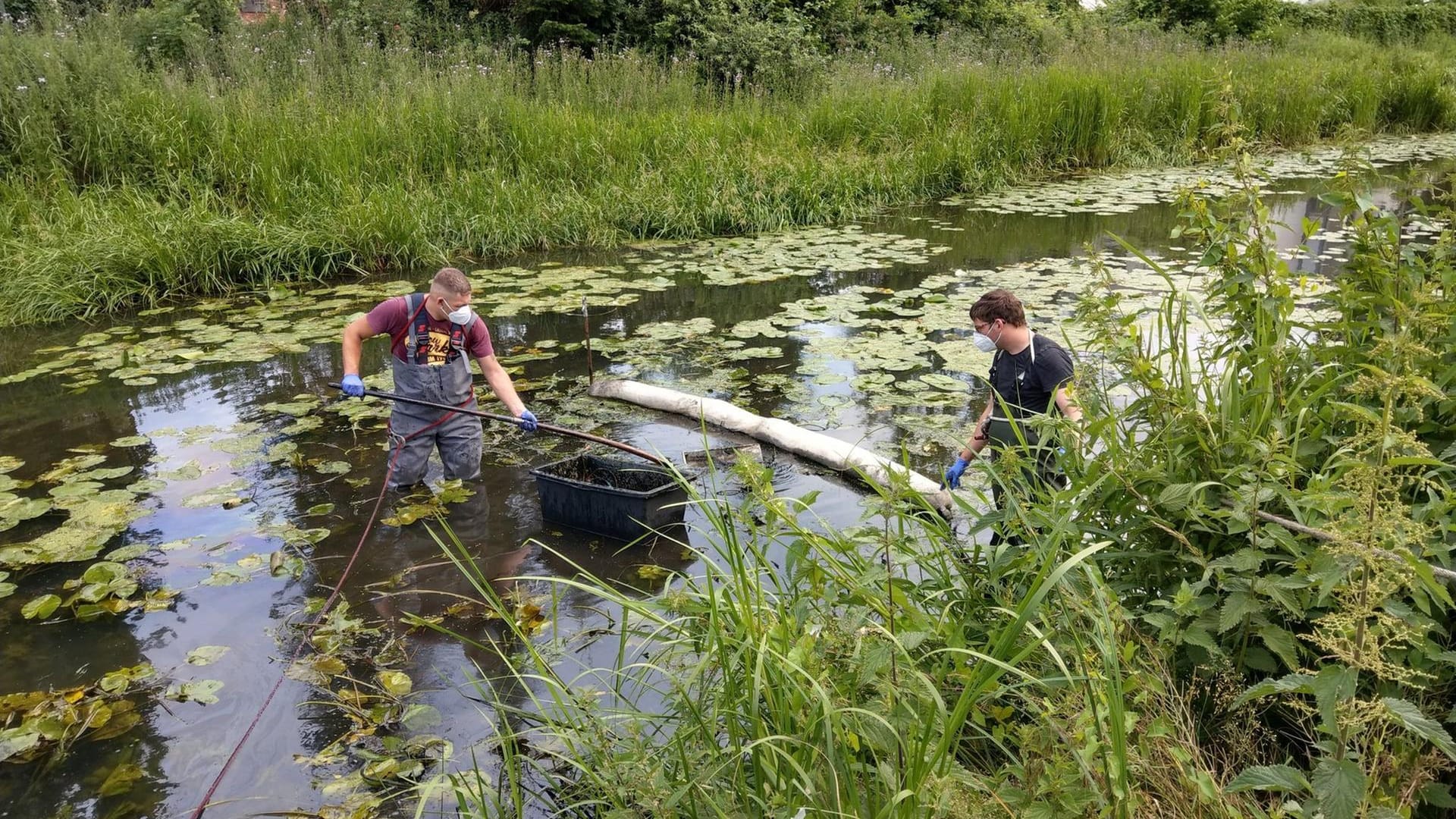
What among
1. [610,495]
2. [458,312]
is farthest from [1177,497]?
[458,312]

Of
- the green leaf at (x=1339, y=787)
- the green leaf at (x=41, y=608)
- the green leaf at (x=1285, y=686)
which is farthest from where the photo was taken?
the green leaf at (x=41, y=608)

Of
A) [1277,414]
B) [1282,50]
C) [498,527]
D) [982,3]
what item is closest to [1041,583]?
[1277,414]

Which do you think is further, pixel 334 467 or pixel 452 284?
pixel 334 467

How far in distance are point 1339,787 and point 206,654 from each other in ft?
12.6

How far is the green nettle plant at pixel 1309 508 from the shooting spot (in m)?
1.87

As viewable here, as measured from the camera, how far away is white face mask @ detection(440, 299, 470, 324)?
201 inches

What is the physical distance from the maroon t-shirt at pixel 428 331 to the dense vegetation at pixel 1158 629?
8.92 ft

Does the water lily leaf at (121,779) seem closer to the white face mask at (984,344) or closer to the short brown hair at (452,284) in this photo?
the short brown hair at (452,284)

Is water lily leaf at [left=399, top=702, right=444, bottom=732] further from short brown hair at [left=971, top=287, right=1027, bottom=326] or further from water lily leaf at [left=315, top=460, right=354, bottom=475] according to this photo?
short brown hair at [left=971, top=287, right=1027, bottom=326]

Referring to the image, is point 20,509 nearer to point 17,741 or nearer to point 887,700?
point 17,741

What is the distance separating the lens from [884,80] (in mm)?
14891

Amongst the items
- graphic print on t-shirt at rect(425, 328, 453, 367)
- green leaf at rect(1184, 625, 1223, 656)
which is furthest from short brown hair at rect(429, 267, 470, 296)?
green leaf at rect(1184, 625, 1223, 656)

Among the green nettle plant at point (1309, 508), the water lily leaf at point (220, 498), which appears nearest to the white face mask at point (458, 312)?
the water lily leaf at point (220, 498)

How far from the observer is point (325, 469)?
18.2ft
